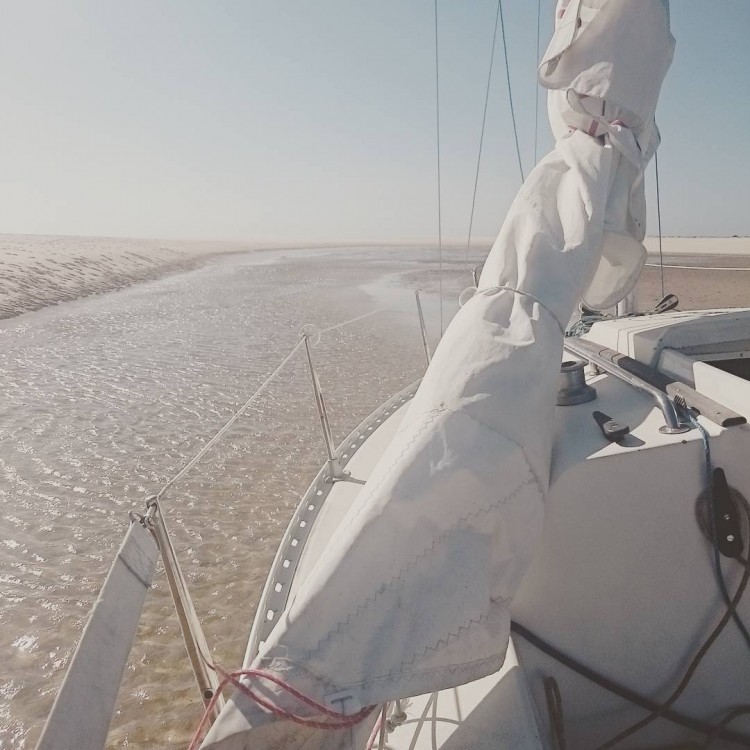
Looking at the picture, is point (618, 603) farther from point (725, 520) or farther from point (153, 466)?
point (153, 466)

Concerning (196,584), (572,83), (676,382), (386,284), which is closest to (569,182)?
(572,83)

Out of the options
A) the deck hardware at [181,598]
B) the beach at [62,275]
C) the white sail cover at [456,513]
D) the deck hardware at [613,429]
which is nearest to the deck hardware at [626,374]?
the deck hardware at [613,429]

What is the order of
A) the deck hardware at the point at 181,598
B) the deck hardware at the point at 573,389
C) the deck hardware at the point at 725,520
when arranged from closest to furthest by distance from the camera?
the deck hardware at the point at 181,598 < the deck hardware at the point at 725,520 < the deck hardware at the point at 573,389

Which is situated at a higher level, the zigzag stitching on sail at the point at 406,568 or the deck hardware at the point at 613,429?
the deck hardware at the point at 613,429

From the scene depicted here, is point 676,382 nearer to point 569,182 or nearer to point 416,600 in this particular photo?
point 569,182

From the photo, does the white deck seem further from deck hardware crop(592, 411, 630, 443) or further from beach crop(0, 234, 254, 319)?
beach crop(0, 234, 254, 319)

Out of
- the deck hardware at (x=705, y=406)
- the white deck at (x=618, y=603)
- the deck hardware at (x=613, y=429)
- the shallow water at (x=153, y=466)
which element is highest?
the deck hardware at (x=705, y=406)

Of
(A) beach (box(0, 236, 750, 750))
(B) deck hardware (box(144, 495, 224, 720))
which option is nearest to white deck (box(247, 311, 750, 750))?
(B) deck hardware (box(144, 495, 224, 720))

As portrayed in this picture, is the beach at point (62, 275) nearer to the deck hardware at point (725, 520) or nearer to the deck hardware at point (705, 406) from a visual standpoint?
the deck hardware at point (705, 406)
